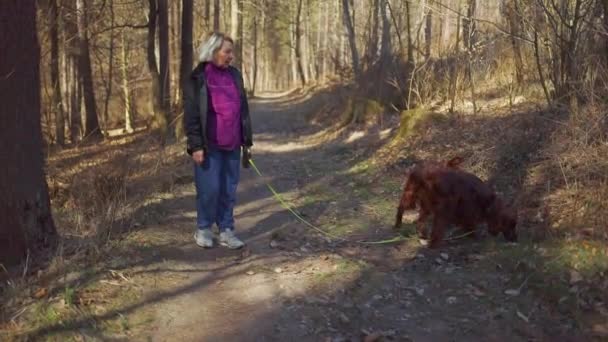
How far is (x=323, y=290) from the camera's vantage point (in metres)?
4.95

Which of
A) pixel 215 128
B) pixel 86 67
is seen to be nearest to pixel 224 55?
pixel 215 128

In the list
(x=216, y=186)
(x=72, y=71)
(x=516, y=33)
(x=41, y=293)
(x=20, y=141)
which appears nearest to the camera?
(x=41, y=293)

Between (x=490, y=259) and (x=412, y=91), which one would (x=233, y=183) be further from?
(x=412, y=91)

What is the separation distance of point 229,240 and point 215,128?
3.98 ft

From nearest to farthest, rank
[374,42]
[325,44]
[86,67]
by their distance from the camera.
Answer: [374,42], [86,67], [325,44]

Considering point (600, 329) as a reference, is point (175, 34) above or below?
Answer: above

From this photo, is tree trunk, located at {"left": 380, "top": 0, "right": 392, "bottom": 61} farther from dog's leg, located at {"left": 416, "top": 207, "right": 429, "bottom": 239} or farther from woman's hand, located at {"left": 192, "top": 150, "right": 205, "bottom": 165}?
woman's hand, located at {"left": 192, "top": 150, "right": 205, "bottom": 165}

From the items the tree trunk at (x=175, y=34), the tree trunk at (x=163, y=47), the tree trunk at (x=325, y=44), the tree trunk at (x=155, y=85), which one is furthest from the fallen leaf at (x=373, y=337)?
the tree trunk at (x=325, y=44)

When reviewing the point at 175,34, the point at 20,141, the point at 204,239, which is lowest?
the point at 204,239

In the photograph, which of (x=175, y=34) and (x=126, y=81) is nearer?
(x=175, y=34)

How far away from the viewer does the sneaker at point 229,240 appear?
5906 mm

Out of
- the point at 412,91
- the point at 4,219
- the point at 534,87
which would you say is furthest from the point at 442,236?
the point at 412,91

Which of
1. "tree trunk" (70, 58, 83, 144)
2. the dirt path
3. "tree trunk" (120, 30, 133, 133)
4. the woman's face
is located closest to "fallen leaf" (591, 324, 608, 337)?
the dirt path

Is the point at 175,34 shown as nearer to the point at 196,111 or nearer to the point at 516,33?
the point at 516,33
